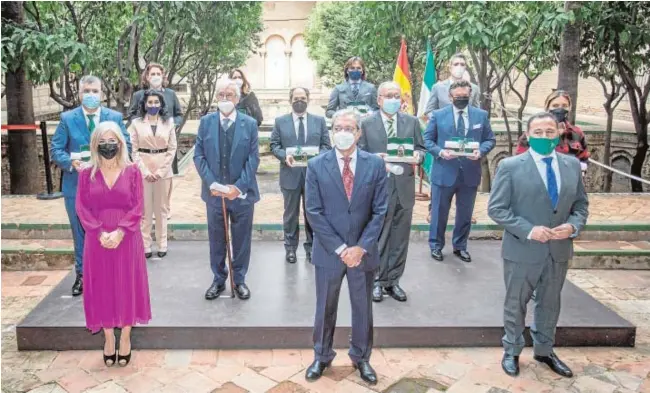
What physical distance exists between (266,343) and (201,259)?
196 cm

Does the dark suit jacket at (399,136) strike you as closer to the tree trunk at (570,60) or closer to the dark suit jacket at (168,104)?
the dark suit jacket at (168,104)

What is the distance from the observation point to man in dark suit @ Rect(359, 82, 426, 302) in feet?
18.2

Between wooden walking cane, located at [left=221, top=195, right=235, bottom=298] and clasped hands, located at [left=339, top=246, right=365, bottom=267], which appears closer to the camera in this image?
clasped hands, located at [left=339, top=246, right=365, bottom=267]

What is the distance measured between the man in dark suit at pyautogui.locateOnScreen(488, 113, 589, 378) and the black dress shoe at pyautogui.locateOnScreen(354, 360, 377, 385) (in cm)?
111

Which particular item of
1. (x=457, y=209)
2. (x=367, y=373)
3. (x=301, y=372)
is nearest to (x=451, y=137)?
(x=457, y=209)

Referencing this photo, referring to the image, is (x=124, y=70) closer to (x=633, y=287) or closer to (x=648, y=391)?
(x=633, y=287)

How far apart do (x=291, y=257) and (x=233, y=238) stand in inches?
48.1

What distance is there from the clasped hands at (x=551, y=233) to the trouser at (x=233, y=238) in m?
2.45

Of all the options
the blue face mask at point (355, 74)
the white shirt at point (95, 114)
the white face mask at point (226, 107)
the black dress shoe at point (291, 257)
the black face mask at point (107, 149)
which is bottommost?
the black dress shoe at point (291, 257)

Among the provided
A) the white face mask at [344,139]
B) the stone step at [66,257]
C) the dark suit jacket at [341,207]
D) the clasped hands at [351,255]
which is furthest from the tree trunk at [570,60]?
the clasped hands at [351,255]

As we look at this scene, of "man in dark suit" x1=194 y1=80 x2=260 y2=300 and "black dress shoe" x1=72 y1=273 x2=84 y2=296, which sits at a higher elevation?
"man in dark suit" x1=194 y1=80 x2=260 y2=300

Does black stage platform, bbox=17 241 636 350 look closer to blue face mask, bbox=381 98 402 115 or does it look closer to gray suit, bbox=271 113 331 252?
gray suit, bbox=271 113 331 252

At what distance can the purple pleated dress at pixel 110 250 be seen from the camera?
4.57 metres

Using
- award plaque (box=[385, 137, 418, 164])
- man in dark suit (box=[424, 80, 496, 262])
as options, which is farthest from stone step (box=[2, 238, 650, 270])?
award plaque (box=[385, 137, 418, 164])
